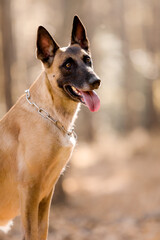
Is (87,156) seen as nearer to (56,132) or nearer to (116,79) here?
(116,79)

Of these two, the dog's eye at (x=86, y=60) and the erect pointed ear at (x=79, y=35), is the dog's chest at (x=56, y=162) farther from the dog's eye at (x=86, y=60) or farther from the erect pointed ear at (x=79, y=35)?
the erect pointed ear at (x=79, y=35)

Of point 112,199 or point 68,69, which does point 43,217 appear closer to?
point 68,69

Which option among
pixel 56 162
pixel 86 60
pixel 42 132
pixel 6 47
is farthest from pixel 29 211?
pixel 6 47

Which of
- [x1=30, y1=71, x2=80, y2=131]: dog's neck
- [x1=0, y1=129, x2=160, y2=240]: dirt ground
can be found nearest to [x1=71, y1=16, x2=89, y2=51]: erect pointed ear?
[x1=30, y1=71, x2=80, y2=131]: dog's neck

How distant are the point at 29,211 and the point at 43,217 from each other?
1.27ft

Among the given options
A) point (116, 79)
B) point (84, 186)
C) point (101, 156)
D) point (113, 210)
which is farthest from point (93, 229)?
point (116, 79)

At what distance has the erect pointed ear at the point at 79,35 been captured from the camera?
3758 millimetres

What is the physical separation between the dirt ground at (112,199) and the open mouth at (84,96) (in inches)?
136

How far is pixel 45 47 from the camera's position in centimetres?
354

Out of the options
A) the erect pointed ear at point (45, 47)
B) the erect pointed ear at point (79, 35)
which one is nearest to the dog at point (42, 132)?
the erect pointed ear at point (45, 47)

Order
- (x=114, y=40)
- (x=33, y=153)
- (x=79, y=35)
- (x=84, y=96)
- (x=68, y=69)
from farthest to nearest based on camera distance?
(x=114, y=40)
(x=79, y=35)
(x=68, y=69)
(x=84, y=96)
(x=33, y=153)

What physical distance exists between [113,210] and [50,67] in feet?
18.8

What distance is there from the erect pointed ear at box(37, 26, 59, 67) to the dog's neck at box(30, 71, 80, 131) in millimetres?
160

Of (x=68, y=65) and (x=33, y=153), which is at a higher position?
(x=68, y=65)
